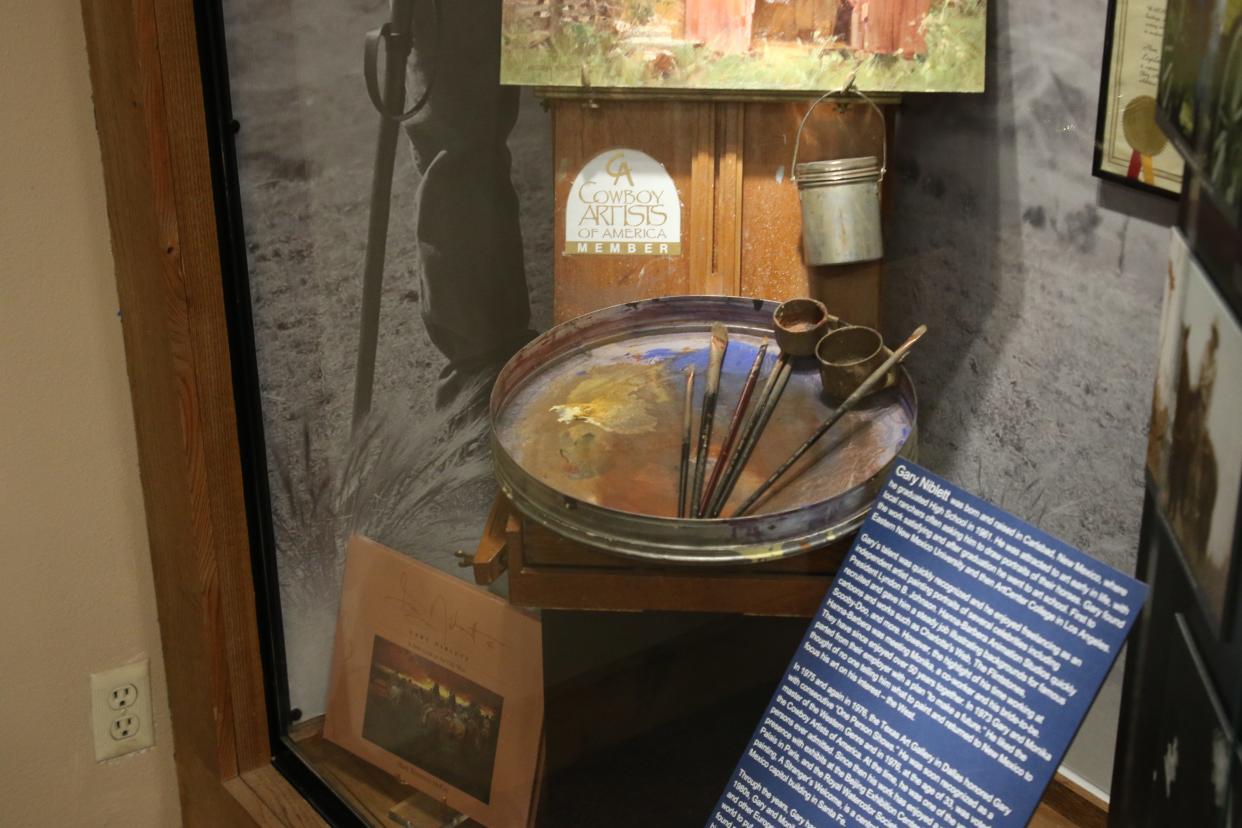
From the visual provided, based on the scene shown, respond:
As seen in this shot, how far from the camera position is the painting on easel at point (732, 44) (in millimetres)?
1630

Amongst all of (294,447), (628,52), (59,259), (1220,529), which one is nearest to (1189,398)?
(1220,529)

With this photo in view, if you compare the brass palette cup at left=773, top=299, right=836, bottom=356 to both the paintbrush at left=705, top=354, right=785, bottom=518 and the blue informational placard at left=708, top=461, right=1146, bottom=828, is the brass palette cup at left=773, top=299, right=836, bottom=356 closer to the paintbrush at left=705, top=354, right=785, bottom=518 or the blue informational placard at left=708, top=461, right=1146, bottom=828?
the paintbrush at left=705, top=354, right=785, bottom=518

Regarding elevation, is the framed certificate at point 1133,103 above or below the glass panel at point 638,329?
above

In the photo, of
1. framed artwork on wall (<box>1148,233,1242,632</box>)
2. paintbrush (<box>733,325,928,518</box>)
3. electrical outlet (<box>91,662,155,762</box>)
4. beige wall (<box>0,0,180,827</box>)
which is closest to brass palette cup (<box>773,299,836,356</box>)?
paintbrush (<box>733,325,928,518</box>)

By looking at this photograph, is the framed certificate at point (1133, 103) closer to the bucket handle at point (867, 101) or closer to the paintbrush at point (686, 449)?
the bucket handle at point (867, 101)

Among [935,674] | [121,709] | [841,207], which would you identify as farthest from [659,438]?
[121,709]

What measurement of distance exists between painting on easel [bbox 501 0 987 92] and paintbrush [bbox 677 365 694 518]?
1.36 feet

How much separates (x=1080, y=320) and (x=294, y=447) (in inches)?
54.5

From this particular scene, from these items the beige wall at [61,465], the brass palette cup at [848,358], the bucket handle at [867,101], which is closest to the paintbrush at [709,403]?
the brass palette cup at [848,358]

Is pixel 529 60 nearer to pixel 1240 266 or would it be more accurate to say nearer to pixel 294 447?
pixel 294 447

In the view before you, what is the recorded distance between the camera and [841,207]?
5.45 ft

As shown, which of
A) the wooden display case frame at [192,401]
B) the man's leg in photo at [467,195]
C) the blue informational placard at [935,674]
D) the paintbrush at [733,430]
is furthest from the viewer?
the wooden display case frame at [192,401]

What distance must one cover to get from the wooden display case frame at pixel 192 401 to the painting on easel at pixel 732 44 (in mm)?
556

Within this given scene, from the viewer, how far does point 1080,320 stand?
1313 millimetres
